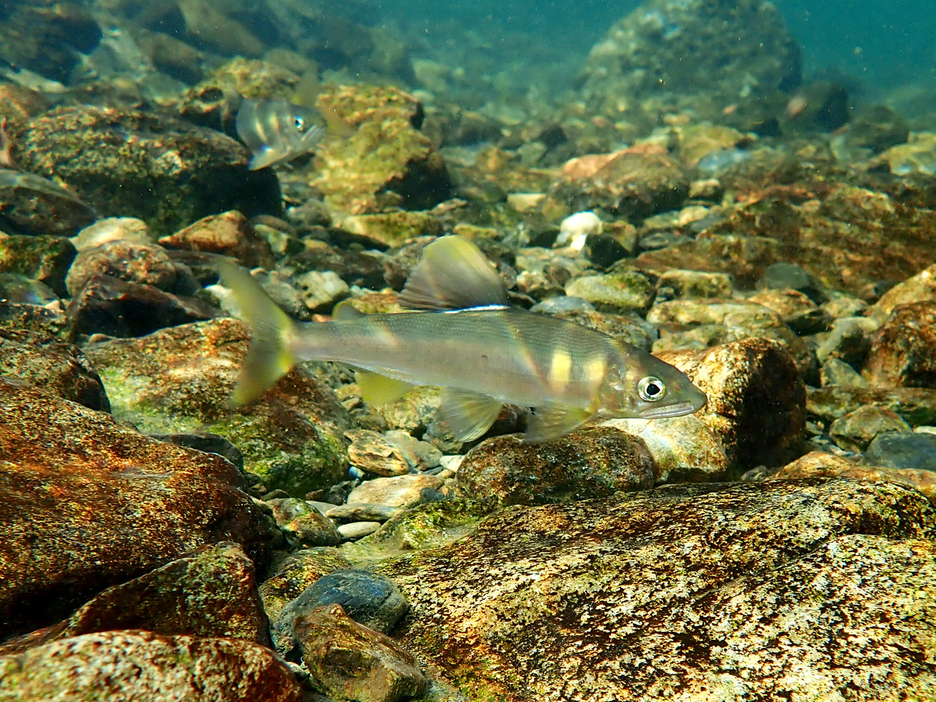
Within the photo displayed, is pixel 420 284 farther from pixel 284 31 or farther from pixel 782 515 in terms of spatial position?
pixel 284 31

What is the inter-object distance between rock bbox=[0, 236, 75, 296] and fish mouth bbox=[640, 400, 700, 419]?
653 cm

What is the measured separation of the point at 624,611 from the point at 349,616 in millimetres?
1031

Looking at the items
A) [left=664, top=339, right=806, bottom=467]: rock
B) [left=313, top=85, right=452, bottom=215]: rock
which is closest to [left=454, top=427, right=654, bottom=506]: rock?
[left=664, top=339, right=806, bottom=467]: rock

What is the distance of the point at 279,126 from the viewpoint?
26.1 ft

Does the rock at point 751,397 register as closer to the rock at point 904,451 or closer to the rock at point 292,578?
the rock at point 904,451

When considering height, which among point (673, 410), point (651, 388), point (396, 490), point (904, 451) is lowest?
point (396, 490)

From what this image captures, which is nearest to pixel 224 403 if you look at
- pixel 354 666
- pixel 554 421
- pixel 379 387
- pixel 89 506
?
pixel 379 387

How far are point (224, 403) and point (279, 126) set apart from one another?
17.2ft

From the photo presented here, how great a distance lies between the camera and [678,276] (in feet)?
26.4

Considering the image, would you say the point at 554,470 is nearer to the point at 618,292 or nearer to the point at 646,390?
the point at 646,390

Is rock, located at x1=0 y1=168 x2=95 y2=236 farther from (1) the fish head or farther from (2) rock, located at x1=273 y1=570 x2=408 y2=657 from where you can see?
(1) the fish head

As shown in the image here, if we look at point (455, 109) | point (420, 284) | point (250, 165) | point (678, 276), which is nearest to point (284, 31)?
point (455, 109)

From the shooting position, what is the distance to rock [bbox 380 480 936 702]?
1815 mm

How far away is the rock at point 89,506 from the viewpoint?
2.03 m
